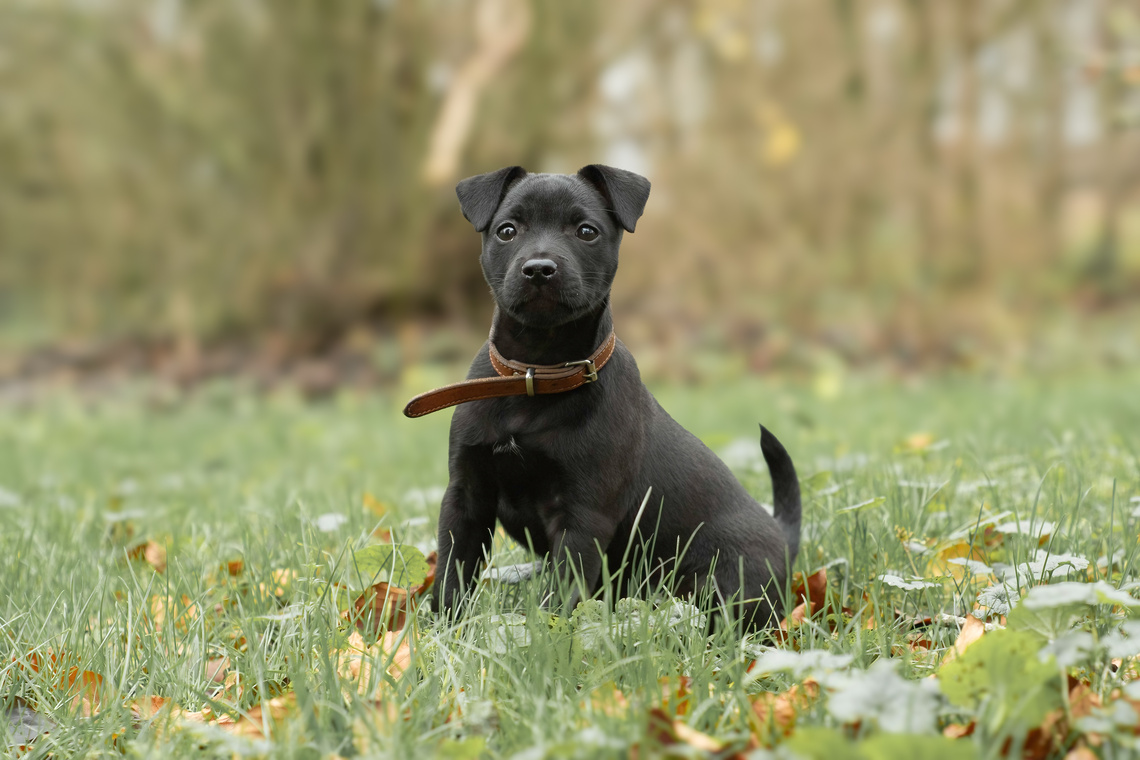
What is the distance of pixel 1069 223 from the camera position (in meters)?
11.6

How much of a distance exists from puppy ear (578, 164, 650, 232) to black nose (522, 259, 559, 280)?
0.27m

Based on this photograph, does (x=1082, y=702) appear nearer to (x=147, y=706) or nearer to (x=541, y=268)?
(x=541, y=268)

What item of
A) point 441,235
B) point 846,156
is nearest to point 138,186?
point 441,235

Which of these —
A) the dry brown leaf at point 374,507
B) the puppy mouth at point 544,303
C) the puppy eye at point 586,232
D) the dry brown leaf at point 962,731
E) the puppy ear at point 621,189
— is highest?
the puppy ear at point 621,189

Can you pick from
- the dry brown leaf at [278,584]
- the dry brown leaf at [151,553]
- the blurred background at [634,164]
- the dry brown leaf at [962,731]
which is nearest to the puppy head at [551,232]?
the dry brown leaf at [278,584]

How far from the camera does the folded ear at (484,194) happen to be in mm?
2346

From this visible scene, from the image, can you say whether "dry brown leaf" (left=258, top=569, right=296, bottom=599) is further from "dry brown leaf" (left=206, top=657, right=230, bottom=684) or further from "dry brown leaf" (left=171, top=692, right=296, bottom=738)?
"dry brown leaf" (left=171, top=692, right=296, bottom=738)

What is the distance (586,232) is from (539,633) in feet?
3.03

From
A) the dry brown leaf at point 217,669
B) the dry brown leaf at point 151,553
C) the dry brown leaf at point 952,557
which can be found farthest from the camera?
the dry brown leaf at point 151,553

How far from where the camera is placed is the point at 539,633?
1.91 metres

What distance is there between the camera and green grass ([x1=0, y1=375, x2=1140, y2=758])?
61.9 inches

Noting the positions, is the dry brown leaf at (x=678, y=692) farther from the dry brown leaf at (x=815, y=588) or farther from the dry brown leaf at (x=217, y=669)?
the dry brown leaf at (x=217, y=669)

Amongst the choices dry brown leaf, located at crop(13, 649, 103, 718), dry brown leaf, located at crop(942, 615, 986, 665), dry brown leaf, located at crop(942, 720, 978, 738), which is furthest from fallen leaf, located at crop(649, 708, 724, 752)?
dry brown leaf, located at crop(13, 649, 103, 718)

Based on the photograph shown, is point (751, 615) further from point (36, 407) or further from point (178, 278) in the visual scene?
point (178, 278)
